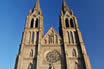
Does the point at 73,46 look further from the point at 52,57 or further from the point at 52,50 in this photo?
the point at 52,57

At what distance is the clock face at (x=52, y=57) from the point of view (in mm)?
23016

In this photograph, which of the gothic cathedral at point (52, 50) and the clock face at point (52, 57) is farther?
the clock face at point (52, 57)

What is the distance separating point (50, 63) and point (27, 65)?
506 centimetres

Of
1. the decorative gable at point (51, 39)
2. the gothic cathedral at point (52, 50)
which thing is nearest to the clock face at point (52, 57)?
the gothic cathedral at point (52, 50)

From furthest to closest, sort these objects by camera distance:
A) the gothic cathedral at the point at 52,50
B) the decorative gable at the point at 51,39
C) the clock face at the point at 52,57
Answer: the decorative gable at the point at 51,39 < the clock face at the point at 52,57 < the gothic cathedral at the point at 52,50

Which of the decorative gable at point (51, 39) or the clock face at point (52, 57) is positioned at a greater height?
the decorative gable at point (51, 39)

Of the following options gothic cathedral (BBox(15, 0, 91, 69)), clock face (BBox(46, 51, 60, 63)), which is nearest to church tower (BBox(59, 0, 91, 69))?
gothic cathedral (BBox(15, 0, 91, 69))

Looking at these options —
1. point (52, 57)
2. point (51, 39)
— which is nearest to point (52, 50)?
point (52, 57)

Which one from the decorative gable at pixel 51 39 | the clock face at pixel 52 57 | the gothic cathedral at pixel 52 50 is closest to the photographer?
the gothic cathedral at pixel 52 50

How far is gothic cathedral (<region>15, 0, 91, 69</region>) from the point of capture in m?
22.1

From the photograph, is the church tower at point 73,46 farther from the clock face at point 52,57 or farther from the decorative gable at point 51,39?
the clock face at point 52,57

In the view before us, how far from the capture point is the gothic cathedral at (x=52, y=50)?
22.1 m

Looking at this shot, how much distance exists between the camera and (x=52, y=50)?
24812mm

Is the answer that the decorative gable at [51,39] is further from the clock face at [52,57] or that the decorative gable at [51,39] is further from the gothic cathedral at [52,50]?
the clock face at [52,57]
